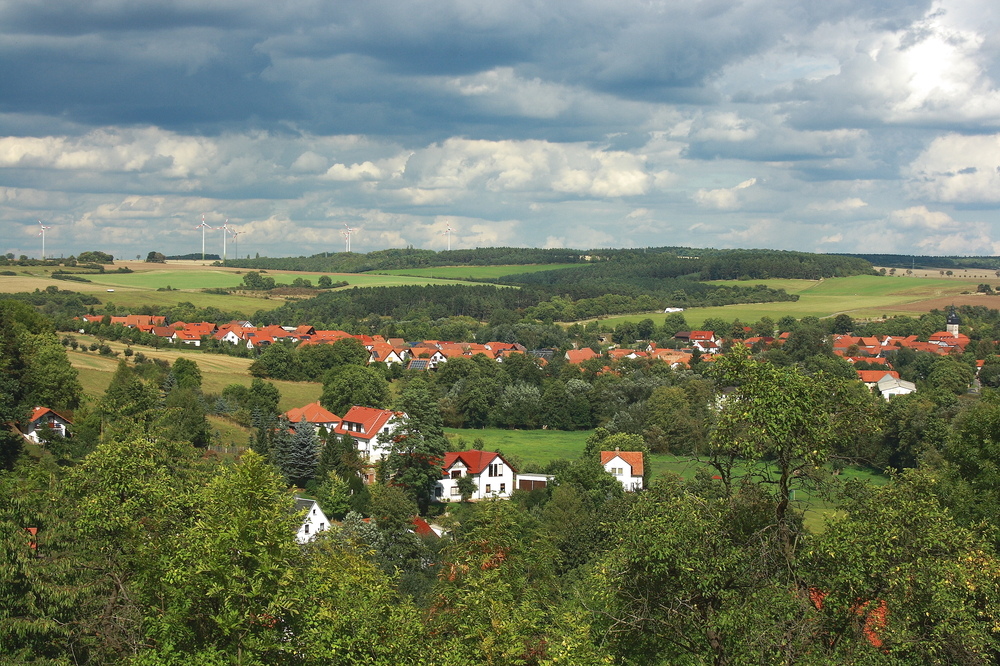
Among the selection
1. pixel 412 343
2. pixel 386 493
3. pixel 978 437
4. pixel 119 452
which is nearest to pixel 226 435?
pixel 386 493

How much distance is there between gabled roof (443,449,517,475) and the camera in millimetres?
51844

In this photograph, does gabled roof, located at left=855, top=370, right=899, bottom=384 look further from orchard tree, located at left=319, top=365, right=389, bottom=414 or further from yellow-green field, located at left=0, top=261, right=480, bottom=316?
yellow-green field, located at left=0, top=261, right=480, bottom=316

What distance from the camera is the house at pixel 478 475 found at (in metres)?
51.5

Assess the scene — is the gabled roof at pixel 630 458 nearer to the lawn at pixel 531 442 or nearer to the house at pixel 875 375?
the lawn at pixel 531 442

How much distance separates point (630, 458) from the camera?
166 feet

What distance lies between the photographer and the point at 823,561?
1105 centimetres

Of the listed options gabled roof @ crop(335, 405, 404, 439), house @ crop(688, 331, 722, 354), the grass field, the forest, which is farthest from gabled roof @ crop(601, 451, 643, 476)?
house @ crop(688, 331, 722, 354)

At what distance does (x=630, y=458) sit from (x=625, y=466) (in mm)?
662

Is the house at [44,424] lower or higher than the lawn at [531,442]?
higher

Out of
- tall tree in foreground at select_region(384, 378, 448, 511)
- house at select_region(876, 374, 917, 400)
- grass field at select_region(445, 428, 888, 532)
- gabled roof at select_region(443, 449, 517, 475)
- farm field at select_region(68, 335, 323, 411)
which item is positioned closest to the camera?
tall tree in foreground at select_region(384, 378, 448, 511)

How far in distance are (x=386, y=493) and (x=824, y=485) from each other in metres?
31.1

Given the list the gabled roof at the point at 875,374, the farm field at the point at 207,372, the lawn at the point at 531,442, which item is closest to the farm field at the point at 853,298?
the gabled roof at the point at 875,374

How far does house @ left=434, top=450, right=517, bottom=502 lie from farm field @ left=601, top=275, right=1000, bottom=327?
295 ft

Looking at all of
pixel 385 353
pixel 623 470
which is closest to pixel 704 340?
A: pixel 385 353
